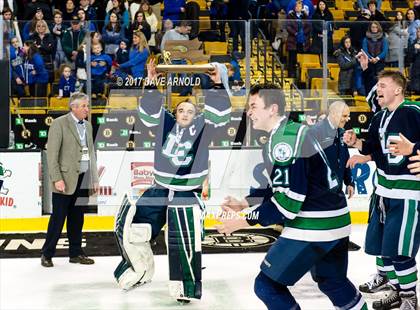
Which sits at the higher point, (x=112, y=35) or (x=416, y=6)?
(x=416, y=6)

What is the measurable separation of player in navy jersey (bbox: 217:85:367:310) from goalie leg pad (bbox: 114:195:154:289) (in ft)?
6.56

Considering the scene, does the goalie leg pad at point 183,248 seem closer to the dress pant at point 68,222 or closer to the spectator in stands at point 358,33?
the dress pant at point 68,222

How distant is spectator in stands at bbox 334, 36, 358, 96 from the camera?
34.8 ft

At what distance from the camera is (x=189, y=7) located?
42.5ft

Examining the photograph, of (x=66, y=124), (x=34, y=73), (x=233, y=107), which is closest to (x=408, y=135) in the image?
(x=66, y=124)

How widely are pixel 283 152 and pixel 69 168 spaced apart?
3.60m

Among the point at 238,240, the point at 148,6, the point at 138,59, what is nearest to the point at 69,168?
the point at 238,240

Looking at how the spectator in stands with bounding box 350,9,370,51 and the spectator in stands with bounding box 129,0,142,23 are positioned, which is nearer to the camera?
the spectator in stands with bounding box 350,9,370,51

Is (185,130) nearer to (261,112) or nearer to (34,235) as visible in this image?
(261,112)

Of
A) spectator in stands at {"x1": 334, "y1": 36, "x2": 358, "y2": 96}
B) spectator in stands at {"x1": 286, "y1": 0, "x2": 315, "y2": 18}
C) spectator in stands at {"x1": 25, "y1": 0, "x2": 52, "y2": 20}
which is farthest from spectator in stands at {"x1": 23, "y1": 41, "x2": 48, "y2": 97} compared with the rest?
spectator in stands at {"x1": 286, "y1": 0, "x2": 315, "y2": 18}

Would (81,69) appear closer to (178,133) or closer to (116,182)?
(116,182)

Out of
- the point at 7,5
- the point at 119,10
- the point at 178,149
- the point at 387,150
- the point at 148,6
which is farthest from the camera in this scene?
the point at 119,10

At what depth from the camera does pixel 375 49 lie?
1061 cm

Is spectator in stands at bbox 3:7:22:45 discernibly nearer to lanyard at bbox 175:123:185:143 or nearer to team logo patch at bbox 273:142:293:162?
lanyard at bbox 175:123:185:143
